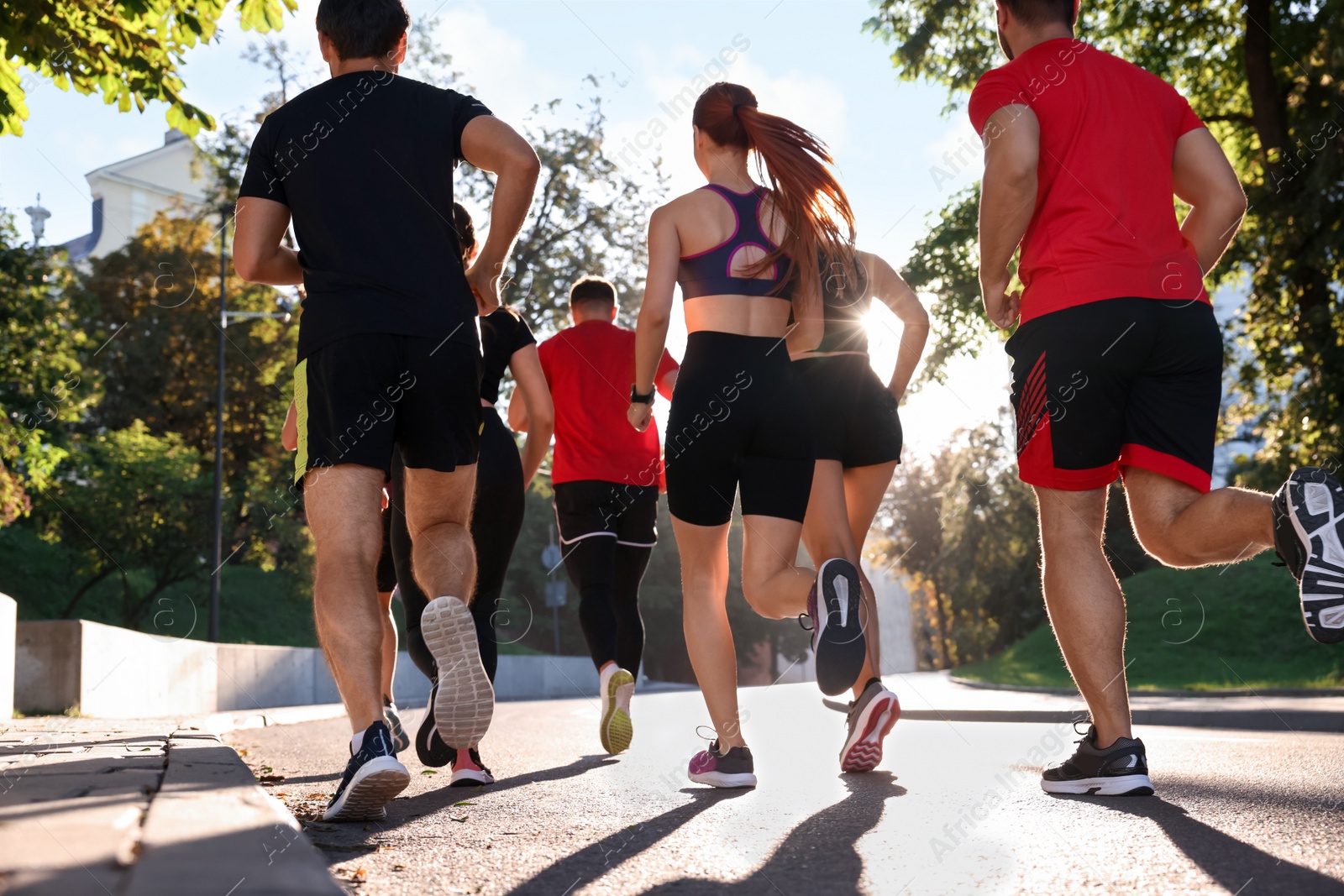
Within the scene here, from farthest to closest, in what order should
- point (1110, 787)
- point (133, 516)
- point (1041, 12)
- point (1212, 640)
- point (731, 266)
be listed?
point (133, 516), point (1212, 640), point (731, 266), point (1041, 12), point (1110, 787)

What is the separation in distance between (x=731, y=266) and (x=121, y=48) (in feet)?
16.6

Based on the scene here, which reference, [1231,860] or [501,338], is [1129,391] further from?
[501,338]

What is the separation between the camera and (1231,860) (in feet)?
8.82

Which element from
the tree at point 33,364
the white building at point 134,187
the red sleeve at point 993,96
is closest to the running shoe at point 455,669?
the red sleeve at point 993,96

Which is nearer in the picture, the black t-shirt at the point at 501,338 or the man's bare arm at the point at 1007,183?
the man's bare arm at the point at 1007,183

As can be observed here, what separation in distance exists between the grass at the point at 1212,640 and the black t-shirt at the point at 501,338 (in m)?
11.1

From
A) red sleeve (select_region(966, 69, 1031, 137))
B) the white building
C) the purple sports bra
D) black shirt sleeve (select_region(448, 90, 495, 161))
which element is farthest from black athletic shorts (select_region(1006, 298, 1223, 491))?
the white building

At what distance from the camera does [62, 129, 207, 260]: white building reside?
58.4 metres

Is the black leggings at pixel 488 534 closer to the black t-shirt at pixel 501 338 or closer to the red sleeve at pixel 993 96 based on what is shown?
the black t-shirt at pixel 501 338

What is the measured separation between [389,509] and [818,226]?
2.14 metres

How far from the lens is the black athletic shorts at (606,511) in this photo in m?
6.16

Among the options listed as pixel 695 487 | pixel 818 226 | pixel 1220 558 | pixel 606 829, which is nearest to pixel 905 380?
pixel 818 226

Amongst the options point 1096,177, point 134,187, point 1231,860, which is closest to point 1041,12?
point 1096,177

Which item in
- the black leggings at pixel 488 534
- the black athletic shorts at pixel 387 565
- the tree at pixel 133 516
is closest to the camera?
the black leggings at pixel 488 534
